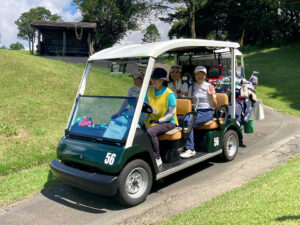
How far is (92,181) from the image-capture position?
3719 mm

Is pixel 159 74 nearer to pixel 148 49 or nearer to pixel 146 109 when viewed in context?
pixel 148 49

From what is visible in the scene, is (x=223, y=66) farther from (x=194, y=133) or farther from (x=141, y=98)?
(x=141, y=98)

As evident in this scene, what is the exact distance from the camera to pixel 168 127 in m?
4.59

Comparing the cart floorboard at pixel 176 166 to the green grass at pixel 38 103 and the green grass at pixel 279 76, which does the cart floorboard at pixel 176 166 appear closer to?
the green grass at pixel 38 103

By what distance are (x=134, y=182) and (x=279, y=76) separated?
1718cm

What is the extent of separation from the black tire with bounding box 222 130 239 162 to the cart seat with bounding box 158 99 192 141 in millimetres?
1010

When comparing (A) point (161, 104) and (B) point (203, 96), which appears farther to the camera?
(B) point (203, 96)

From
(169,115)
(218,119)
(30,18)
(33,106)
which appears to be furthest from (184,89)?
(30,18)

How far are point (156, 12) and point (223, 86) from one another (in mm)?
22894

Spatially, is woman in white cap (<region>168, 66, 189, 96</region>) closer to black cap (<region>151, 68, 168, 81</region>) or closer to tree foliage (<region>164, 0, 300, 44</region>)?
black cap (<region>151, 68, 168, 81</region>)

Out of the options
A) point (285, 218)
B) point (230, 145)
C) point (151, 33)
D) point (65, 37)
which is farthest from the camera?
point (151, 33)

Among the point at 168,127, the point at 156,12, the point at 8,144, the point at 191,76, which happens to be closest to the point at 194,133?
the point at 168,127

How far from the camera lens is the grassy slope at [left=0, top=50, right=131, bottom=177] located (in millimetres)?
6152

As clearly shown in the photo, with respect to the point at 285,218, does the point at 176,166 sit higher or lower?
higher
